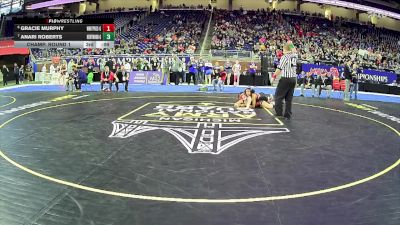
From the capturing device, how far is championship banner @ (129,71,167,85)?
26203mm

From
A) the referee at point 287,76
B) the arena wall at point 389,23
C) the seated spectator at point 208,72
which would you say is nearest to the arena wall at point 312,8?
the arena wall at point 389,23

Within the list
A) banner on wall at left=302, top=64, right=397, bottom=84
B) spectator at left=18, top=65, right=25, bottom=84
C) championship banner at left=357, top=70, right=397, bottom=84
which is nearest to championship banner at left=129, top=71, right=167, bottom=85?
spectator at left=18, top=65, right=25, bottom=84

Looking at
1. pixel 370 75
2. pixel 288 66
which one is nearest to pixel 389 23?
pixel 370 75

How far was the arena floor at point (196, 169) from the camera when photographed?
16.0 ft

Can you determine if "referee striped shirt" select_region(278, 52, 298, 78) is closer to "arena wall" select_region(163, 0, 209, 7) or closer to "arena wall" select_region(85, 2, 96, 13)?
"arena wall" select_region(163, 0, 209, 7)

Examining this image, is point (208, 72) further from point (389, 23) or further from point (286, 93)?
point (389, 23)

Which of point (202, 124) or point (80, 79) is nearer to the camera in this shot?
point (202, 124)

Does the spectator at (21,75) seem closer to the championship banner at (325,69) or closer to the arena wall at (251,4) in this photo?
the championship banner at (325,69)

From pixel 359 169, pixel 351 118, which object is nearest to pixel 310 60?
pixel 351 118

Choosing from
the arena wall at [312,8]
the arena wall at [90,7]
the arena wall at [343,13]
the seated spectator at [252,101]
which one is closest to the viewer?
the seated spectator at [252,101]

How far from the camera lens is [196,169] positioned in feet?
21.8
